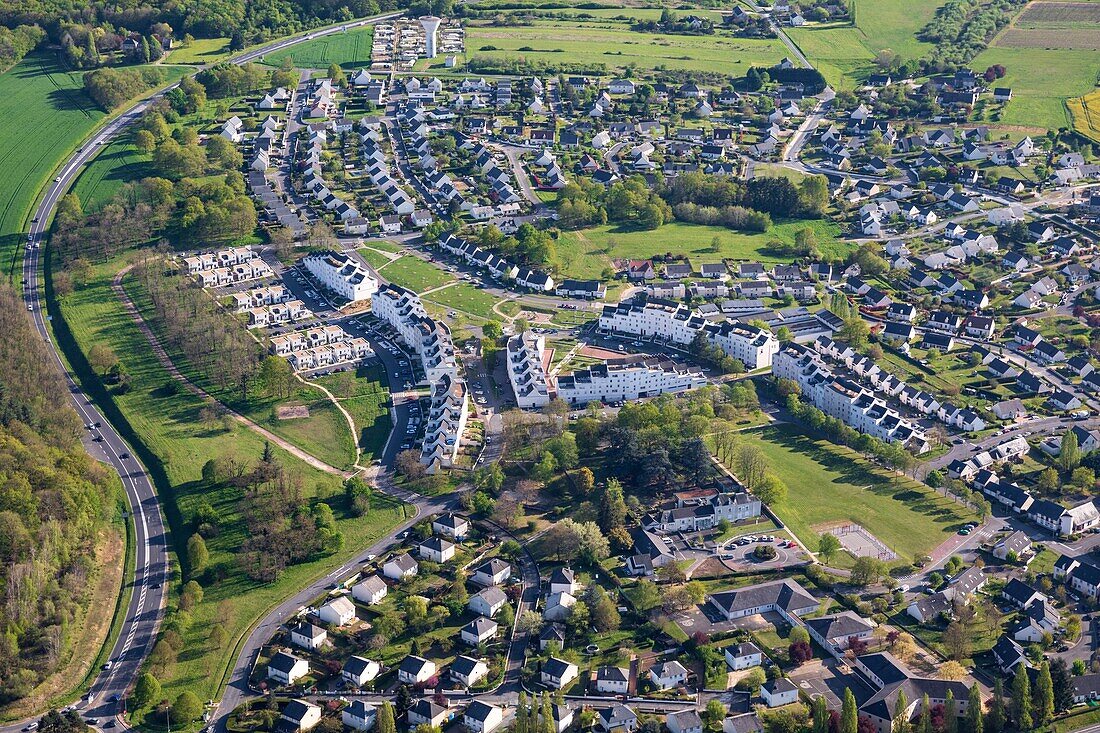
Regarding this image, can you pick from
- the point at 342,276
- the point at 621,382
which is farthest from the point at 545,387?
the point at 342,276

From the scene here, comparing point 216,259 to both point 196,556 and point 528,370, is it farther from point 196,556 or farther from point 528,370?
point 196,556

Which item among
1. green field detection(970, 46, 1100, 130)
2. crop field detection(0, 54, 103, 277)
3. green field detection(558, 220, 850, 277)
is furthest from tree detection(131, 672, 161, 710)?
green field detection(970, 46, 1100, 130)

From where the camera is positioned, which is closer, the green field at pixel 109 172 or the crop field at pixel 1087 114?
the green field at pixel 109 172

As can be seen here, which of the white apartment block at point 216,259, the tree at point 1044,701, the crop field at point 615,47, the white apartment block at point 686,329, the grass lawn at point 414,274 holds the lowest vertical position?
the tree at point 1044,701

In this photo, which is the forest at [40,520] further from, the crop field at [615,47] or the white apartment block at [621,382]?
the crop field at [615,47]

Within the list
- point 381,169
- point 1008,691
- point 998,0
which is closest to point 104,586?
point 1008,691

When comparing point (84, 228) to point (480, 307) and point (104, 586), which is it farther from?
point (104, 586)

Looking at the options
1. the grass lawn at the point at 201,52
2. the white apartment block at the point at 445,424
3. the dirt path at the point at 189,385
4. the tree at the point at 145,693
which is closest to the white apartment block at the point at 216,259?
the dirt path at the point at 189,385
